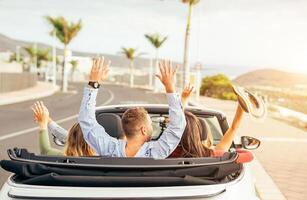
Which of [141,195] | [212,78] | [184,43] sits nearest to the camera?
[141,195]

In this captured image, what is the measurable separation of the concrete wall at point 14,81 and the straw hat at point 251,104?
43.1m

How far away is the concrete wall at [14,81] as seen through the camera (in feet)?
152

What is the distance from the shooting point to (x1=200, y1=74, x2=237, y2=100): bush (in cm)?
5477

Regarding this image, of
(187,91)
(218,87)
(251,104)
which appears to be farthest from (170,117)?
(218,87)

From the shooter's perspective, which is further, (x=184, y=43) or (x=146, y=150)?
(x=184, y=43)

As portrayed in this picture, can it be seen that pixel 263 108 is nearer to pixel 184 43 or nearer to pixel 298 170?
pixel 298 170

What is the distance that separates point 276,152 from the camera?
12.4 meters

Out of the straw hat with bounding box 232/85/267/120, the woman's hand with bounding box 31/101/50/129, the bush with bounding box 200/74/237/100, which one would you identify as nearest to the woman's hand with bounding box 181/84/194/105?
the straw hat with bounding box 232/85/267/120

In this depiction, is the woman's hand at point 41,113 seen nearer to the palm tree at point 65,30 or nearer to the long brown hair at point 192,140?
the long brown hair at point 192,140

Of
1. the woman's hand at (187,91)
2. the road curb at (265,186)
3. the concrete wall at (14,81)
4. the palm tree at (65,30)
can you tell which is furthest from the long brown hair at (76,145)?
the palm tree at (65,30)

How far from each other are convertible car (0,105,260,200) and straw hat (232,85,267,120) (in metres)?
0.39

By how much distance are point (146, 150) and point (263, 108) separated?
2.95 feet

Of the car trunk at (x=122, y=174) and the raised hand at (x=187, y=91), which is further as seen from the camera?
the raised hand at (x=187, y=91)

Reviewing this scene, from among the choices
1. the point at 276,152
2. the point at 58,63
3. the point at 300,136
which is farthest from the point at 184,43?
the point at 58,63
